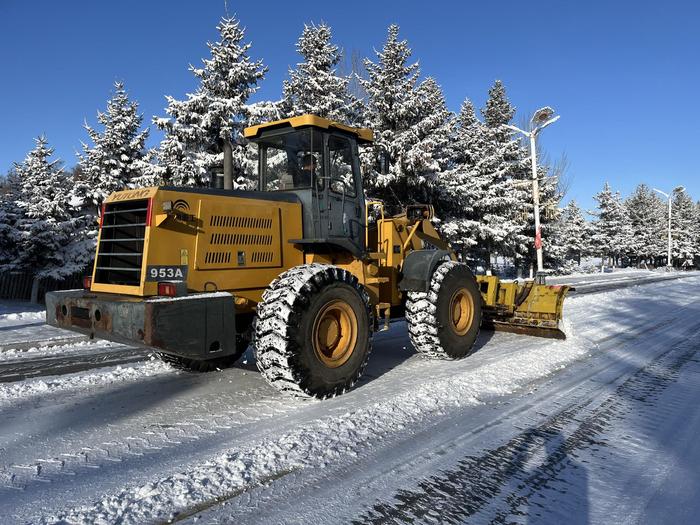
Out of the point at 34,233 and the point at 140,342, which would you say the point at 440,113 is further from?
the point at 140,342

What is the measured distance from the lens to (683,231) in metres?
63.8

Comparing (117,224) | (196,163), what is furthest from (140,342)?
(196,163)

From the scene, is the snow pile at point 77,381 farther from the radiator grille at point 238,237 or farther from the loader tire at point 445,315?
the loader tire at point 445,315

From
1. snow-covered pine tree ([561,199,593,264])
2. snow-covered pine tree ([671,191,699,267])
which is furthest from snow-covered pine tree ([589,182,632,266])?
snow-covered pine tree ([671,191,699,267])

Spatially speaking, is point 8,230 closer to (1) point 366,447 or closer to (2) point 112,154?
(2) point 112,154

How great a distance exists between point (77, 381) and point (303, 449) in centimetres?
363

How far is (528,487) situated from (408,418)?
4.47 ft

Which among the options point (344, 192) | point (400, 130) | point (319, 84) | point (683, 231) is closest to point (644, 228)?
point (683, 231)

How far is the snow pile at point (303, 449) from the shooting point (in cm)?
282

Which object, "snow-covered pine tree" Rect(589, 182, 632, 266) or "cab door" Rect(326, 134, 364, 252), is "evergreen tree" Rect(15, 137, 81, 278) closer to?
"cab door" Rect(326, 134, 364, 252)

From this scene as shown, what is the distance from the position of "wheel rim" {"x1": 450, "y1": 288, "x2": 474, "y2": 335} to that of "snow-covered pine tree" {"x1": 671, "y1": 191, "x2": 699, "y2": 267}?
2639 inches

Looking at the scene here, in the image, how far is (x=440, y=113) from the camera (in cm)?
2142

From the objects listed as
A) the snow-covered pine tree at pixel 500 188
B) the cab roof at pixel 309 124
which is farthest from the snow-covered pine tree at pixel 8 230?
the snow-covered pine tree at pixel 500 188

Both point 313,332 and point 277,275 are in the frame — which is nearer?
point 313,332
